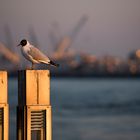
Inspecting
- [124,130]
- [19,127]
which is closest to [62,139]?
[124,130]

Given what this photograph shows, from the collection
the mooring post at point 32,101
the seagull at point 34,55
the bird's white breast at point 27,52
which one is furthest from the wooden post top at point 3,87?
the bird's white breast at point 27,52

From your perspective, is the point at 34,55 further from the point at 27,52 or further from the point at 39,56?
the point at 27,52

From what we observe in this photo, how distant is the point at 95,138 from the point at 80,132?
282 centimetres

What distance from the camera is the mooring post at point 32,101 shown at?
903 centimetres

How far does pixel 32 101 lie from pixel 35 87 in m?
0.15

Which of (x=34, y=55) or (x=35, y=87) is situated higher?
(x=34, y=55)

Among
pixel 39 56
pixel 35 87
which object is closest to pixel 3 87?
pixel 35 87

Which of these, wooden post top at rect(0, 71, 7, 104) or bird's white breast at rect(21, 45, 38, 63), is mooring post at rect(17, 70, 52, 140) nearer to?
wooden post top at rect(0, 71, 7, 104)

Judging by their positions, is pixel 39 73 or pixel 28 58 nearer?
pixel 39 73

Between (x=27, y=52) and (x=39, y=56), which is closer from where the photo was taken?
(x=39, y=56)

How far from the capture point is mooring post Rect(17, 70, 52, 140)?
9.03 meters

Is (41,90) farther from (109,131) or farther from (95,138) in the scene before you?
(109,131)

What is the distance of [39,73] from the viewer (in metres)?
9.09

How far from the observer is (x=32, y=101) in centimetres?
905
